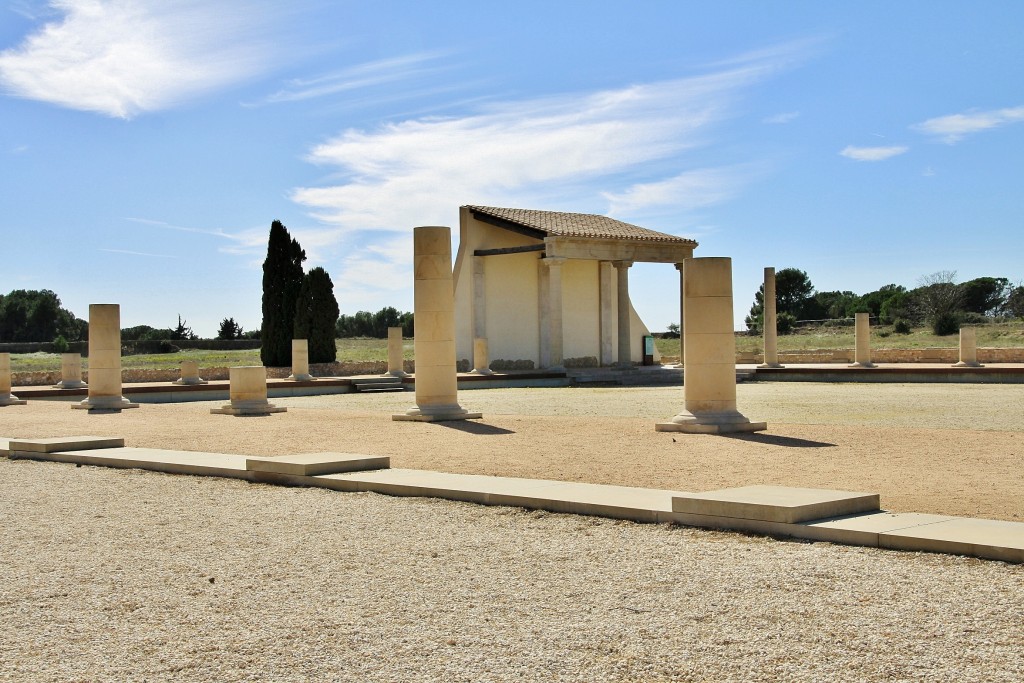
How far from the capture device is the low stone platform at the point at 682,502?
23.0ft

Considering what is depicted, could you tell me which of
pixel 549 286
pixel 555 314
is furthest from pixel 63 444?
pixel 549 286

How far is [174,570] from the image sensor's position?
692 centimetres

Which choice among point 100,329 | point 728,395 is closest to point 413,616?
point 728,395

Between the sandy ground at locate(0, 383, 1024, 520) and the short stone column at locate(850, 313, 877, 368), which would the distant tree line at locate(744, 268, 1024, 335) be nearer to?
the short stone column at locate(850, 313, 877, 368)

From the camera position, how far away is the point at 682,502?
8.17 metres

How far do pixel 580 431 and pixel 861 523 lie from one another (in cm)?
857

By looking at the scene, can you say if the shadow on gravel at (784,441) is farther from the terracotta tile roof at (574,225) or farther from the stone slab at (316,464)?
the terracotta tile roof at (574,225)

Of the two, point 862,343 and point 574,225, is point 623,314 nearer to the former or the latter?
point 574,225

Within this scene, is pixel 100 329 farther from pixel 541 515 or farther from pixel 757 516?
pixel 757 516

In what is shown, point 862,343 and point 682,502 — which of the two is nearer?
point 682,502

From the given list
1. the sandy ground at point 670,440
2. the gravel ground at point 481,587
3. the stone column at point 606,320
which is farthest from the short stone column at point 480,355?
the gravel ground at point 481,587

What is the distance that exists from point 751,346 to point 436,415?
41774mm

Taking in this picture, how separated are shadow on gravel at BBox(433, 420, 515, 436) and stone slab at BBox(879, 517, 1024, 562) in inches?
372

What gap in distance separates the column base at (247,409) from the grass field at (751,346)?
24920 mm
